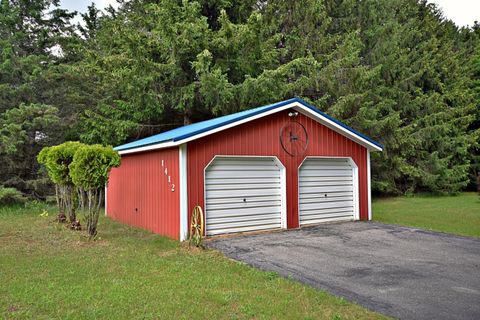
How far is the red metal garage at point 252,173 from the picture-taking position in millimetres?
7944

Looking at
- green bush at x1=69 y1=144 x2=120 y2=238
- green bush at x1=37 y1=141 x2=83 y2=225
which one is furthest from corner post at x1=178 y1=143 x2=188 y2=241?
green bush at x1=37 y1=141 x2=83 y2=225

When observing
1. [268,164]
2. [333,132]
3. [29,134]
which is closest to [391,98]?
[333,132]

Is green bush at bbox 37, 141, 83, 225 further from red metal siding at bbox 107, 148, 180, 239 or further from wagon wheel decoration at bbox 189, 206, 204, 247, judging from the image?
wagon wheel decoration at bbox 189, 206, 204, 247

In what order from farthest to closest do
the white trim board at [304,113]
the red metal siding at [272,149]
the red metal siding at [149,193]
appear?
the red metal siding at [149,193] < the red metal siding at [272,149] < the white trim board at [304,113]

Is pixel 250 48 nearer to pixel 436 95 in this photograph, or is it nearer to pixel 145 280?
pixel 436 95

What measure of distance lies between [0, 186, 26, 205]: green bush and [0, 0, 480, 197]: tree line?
2.73 feet

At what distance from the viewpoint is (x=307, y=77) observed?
52.6ft

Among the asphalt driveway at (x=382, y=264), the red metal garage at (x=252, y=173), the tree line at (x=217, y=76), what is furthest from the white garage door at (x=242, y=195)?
the tree line at (x=217, y=76)

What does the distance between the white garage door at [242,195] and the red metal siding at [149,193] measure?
2.58 feet

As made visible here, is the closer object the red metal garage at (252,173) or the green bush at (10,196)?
the red metal garage at (252,173)

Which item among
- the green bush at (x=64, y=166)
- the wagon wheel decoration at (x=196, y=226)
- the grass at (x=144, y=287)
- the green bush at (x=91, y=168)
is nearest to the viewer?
the grass at (x=144, y=287)

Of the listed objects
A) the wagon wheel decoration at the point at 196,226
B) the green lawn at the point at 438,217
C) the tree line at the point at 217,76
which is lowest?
the green lawn at the point at 438,217

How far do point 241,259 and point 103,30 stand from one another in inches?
549

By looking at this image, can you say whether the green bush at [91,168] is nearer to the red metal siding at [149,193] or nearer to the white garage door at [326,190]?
the red metal siding at [149,193]
